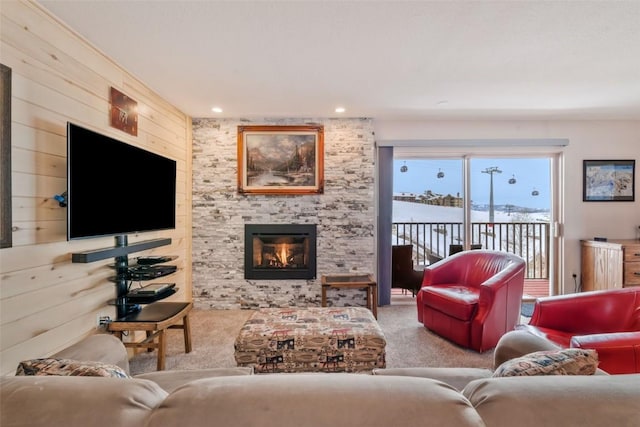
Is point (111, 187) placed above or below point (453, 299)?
above

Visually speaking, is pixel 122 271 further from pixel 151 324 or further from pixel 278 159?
pixel 278 159

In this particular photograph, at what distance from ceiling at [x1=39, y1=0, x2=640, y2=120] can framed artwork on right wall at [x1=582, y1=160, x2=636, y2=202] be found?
801 millimetres

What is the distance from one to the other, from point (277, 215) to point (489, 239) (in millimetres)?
3200

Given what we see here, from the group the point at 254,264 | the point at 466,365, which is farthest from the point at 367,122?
the point at 466,365

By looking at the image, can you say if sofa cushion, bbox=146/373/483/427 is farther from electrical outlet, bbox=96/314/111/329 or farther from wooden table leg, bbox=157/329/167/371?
electrical outlet, bbox=96/314/111/329

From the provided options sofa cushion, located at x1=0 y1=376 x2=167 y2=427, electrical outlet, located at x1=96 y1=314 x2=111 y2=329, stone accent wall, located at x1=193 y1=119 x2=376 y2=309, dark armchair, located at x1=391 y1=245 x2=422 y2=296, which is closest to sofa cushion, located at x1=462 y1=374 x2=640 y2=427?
sofa cushion, located at x1=0 y1=376 x2=167 y2=427

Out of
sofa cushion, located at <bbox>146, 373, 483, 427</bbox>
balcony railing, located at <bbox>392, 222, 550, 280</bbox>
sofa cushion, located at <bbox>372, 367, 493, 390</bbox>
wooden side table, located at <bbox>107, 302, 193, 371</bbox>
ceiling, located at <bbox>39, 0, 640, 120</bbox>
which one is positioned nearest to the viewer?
sofa cushion, located at <bbox>146, 373, 483, 427</bbox>

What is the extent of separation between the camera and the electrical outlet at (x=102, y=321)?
208 centimetres

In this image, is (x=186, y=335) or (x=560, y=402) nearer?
(x=560, y=402)

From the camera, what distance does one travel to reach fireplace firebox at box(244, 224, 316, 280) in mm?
3547

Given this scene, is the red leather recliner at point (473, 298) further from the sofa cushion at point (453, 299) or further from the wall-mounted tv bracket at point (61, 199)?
the wall-mounted tv bracket at point (61, 199)

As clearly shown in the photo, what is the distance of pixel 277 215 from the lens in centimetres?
357

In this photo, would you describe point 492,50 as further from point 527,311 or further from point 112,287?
point 112,287

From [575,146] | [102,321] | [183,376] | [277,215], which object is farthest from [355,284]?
[575,146]
